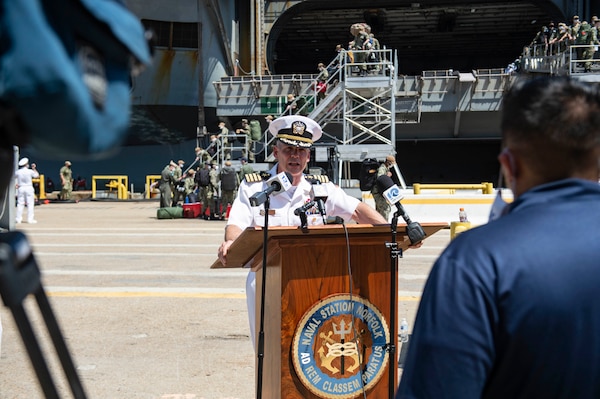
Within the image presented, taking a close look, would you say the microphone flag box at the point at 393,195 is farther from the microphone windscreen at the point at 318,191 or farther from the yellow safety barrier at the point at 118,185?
the yellow safety barrier at the point at 118,185

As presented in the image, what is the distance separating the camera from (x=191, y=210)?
904 inches

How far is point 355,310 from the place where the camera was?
3943mm

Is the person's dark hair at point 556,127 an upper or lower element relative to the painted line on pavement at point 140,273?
upper

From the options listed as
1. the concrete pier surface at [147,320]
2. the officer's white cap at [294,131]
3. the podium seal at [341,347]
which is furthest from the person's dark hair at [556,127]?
the officer's white cap at [294,131]

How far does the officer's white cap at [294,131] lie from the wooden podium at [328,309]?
103 centimetres

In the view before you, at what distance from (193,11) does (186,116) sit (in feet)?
17.0

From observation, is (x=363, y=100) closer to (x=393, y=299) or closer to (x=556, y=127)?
(x=393, y=299)

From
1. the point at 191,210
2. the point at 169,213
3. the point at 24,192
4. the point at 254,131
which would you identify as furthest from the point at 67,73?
the point at 254,131

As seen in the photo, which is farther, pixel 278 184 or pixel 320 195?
pixel 320 195

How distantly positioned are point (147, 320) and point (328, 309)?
13.5ft

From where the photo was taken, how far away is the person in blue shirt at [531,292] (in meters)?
1.65

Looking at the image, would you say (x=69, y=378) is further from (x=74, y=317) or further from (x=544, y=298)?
(x=74, y=317)

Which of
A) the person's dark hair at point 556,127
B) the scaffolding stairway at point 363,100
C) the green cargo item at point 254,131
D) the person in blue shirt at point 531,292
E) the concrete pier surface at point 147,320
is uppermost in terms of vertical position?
the scaffolding stairway at point 363,100

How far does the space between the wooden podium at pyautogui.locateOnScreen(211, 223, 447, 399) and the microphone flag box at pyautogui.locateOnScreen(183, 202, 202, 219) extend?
62.7ft
